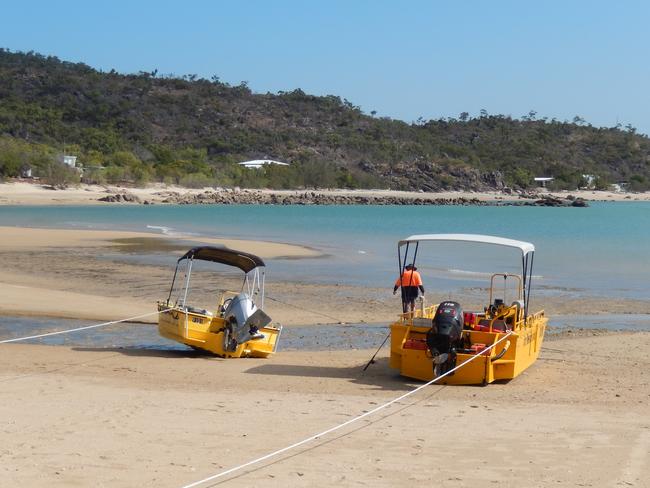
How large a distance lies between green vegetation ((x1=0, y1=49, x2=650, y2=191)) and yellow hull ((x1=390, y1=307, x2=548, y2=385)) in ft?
328

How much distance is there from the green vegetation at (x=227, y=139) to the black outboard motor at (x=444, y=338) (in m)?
101

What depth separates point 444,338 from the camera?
1226 centimetres

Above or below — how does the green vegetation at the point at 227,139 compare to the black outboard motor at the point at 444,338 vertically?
above

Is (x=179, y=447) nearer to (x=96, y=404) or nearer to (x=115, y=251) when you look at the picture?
(x=96, y=404)

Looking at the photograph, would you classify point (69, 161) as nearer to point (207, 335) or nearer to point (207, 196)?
point (207, 196)

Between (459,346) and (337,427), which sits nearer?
(337,427)

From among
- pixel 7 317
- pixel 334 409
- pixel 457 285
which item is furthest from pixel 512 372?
pixel 457 285

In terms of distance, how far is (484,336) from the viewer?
12688 millimetres

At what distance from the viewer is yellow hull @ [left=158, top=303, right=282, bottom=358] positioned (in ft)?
47.3

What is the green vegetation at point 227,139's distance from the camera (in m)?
136

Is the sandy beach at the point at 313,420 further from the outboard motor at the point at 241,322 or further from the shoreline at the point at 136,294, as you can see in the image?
the shoreline at the point at 136,294

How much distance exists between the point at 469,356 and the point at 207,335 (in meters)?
4.26

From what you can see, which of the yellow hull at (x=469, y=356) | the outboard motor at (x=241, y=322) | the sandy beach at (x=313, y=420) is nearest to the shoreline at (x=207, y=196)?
the outboard motor at (x=241, y=322)

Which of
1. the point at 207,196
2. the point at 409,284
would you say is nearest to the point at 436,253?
the point at 409,284
